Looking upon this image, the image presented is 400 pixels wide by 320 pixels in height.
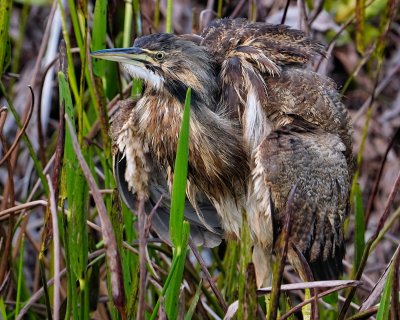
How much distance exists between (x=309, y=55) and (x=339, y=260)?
434mm

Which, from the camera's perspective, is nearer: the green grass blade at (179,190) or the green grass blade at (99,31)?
the green grass blade at (179,190)

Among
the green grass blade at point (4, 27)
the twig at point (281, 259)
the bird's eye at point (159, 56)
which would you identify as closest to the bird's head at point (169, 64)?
the bird's eye at point (159, 56)

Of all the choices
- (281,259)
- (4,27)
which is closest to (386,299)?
(281,259)

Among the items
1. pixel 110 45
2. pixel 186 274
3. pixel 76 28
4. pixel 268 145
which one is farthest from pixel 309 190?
pixel 110 45

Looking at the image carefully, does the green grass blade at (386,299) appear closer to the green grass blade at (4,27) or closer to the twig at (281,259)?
the twig at (281,259)

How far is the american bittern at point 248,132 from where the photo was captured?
1.57 m

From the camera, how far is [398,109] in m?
2.93

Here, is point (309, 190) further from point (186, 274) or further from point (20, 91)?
point (20, 91)

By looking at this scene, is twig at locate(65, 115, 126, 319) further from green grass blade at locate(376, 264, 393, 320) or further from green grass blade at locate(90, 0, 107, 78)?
green grass blade at locate(90, 0, 107, 78)

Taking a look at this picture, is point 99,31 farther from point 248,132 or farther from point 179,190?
point 179,190

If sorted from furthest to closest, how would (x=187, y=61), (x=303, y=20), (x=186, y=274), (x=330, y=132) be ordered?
(x=303, y=20) < (x=186, y=274) < (x=330, y=132) < (x=187, y=61)

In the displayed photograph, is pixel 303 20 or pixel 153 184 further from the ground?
pixel 303 20

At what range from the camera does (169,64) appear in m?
1.55

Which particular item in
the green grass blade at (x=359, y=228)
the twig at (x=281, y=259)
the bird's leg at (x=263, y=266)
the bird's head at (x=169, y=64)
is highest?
the bird's head at (x=169, y=64)
